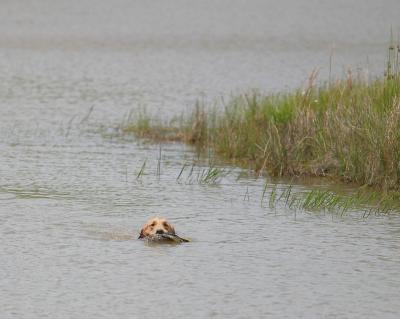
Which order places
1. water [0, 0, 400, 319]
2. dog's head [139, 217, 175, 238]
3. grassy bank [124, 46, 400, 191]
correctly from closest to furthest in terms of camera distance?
water [0, 0, 400, 319] < dog's head [139, 217, 175, 238] < grassy bank [124, 46, 400, 191]

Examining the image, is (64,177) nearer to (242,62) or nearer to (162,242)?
(162,242)

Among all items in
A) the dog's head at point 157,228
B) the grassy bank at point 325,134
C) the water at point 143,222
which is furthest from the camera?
the grassy bank at point 325,134

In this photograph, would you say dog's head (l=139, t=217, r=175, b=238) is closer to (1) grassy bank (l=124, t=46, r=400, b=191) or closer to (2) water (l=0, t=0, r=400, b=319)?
(2) water (l=0, t=0, r=400, b=319)

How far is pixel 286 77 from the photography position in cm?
2195

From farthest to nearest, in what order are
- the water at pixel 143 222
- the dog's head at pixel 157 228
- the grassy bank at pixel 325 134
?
1. the grassy bank at pixel 325 134
2. the dog's head at pixel 157 228
3. the water at pixel 143 222

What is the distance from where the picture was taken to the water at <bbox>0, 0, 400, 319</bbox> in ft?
24.0

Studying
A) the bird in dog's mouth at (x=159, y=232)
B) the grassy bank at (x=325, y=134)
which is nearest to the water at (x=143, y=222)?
the bird in dog's mouth at (x=159, y=232)

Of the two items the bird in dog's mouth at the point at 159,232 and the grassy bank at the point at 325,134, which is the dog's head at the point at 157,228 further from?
the grassy bank at the point at 325,134

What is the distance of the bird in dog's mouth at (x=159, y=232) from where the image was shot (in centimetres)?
872

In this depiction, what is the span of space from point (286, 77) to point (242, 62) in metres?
2.89

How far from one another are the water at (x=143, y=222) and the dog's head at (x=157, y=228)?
12cm

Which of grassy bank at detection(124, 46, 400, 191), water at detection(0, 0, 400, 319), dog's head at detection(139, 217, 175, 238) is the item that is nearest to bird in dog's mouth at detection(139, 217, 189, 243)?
dog's head at detection(139, 217, 175, 238)

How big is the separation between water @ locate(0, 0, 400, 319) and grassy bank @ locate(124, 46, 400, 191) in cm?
50

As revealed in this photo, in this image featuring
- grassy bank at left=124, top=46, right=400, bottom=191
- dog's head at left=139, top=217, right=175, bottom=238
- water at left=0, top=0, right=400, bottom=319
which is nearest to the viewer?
water at left=0, top=0, right=400, bottom=319
